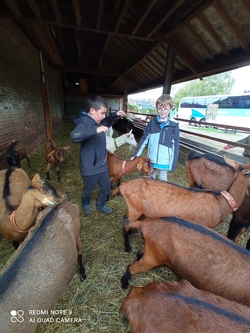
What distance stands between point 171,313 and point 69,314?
1.31 m

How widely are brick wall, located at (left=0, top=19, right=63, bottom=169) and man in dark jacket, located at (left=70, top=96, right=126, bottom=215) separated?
309cm

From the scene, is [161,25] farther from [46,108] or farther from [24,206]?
[46,108]

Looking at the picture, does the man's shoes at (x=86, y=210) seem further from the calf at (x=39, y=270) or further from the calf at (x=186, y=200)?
the calf at (x=39, y=270)

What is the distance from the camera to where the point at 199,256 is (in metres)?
1.68

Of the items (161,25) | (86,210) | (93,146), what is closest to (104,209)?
(86,210)

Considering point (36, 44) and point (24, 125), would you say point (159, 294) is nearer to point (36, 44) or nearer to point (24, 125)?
point (24, 125)

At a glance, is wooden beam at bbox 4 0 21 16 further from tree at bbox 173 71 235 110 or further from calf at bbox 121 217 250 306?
tree at bbox 173 71 235 110

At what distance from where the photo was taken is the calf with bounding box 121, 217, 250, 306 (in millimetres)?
1558

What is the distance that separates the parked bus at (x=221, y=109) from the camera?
2120 centimetres

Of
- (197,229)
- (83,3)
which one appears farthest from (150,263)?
(83,3)

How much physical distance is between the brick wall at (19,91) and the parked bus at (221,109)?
2118cm

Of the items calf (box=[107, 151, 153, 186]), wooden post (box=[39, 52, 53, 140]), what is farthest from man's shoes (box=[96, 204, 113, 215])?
wooden post (box=[39, 52, 53, 140])

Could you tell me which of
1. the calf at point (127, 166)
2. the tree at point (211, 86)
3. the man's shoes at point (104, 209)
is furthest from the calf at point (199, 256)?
the tree at point (211, 86)

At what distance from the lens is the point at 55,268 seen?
1695mm
